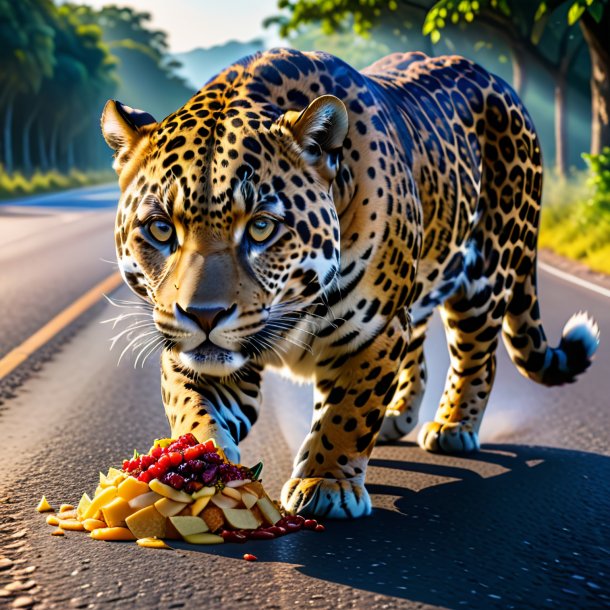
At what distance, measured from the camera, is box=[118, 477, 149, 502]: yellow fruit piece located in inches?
174

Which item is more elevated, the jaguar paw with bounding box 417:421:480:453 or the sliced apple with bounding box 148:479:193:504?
the sliced apple with bounding box 148:479:193:504

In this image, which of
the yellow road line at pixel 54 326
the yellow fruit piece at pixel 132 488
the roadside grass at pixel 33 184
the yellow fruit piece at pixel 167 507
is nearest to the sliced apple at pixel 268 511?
the yellow fruit piece at pixel 167 507

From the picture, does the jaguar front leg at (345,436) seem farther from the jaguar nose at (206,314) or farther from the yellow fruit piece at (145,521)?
the jaguar nose at (206,314)

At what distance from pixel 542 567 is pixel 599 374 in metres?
4.52

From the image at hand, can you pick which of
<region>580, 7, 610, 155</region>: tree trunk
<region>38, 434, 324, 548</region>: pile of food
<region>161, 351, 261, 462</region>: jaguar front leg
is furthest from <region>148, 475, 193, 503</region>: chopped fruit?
<region>580, 7, 610, 155</region>: tree trunk

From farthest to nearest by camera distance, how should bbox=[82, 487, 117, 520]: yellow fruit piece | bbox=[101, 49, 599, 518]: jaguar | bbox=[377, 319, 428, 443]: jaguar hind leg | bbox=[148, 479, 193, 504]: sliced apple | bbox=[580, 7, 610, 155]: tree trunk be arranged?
bbox=[580, 7, 610, 155]: tree trunk
bbox=[377, 319, 428, 443]: jaguar hind leg
bbox=[82, 487, 117, 520]: yellow fruit piece
bbox=[148, 479, 193, 504]: sliced apple
bbox=[101, 49, 599, 518]: jaguar

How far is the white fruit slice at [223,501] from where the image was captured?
444cm

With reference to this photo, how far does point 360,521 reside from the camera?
4.88 metres

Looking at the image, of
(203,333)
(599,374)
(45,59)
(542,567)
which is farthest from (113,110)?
(45,59)

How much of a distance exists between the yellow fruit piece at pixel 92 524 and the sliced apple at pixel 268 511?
581mm

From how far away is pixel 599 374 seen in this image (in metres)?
8.70

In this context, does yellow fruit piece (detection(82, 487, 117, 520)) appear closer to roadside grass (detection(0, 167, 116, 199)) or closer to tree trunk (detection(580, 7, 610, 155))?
tree trunk (detection(580, 7, 610, 155))

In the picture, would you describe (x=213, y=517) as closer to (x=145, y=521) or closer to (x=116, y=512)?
(x=145, y=521)

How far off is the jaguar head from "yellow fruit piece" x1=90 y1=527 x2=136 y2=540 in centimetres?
66
